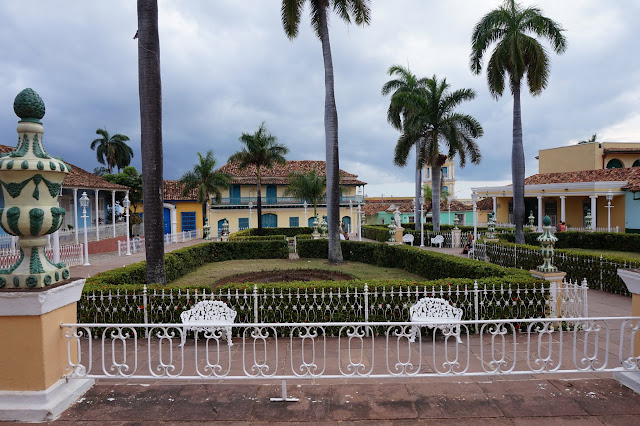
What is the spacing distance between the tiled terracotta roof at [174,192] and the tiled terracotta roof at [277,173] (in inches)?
158

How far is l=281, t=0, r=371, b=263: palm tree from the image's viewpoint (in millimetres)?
15195

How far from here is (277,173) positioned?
40156 millimetres

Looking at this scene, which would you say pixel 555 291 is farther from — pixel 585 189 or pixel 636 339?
pixel 585 189

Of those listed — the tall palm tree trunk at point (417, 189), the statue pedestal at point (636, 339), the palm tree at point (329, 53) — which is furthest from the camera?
the tall palm tree trunk at point (417, 189)

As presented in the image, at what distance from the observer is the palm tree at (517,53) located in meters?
16.8

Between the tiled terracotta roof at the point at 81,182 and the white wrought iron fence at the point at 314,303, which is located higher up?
the tiled terracotta roof at the point at 81,182

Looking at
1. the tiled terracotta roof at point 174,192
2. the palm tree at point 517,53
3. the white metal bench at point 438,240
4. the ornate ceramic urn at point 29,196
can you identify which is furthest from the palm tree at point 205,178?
the ornate ceramic urn at point 29,196

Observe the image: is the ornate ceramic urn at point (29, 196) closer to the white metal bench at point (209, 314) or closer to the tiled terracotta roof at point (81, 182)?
the white metal bench at point (209, 314)

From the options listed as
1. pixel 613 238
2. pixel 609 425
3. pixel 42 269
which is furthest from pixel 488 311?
pixel 613 238

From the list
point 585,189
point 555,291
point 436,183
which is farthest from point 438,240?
point 555,291

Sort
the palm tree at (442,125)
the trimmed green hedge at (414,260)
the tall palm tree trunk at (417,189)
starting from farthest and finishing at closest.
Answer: the tall palm tree trunk at (417,189)
the palm tree at (442,125)
the trimmed green hedge at (414,260)

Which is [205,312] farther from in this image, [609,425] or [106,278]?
[609,425]

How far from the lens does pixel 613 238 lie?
19719 millimetres

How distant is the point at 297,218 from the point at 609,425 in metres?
35.8
